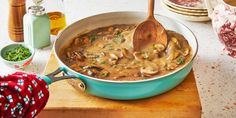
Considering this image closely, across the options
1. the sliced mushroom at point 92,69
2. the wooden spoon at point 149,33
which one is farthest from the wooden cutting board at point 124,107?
the wooden spoon at point 149,33

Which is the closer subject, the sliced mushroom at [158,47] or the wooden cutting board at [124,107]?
the wooden cutting board at [124,107]

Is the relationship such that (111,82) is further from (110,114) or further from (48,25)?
(48,25)

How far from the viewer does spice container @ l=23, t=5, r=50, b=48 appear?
1341mm

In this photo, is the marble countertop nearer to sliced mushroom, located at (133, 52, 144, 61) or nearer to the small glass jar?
the small glass jar

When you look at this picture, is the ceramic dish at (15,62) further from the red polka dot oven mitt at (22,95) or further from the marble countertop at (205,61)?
the red polka dot oven mitt at (22,95)

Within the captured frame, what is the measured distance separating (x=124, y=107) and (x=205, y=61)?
1.38 feet

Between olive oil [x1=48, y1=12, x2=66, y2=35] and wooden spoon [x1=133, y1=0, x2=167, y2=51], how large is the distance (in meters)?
0.34

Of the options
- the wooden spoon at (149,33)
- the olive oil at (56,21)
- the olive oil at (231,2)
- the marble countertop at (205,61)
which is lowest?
the marble countertop at (205,61)

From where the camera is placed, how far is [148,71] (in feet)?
3.57

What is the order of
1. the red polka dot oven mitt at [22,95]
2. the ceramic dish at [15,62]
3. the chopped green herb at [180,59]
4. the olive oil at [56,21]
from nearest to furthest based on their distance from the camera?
the red polka dot oven mitt at [22,95]
the chopped green herb at [180,59]
the ceramic dish at [15,62]
the olive oil at [56,21]

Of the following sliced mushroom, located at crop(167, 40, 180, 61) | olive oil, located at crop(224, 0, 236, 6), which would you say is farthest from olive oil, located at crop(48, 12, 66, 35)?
olive oil, located at crop(224, 0, 236, 6)

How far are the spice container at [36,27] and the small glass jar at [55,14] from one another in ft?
0.25

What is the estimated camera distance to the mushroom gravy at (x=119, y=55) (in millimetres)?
1099

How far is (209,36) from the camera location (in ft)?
4.88
